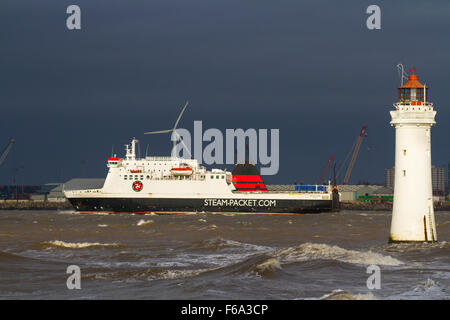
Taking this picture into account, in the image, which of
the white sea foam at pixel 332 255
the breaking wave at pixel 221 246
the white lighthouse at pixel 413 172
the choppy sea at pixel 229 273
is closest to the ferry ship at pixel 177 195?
the breaking wave at pixel 221 246

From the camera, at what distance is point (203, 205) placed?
282 feet

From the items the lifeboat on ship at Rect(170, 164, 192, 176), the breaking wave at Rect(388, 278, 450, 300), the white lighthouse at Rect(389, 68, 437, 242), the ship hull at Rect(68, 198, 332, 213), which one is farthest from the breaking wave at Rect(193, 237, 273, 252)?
the lifeboat on ship at Rect(170, 164, 192, 176)

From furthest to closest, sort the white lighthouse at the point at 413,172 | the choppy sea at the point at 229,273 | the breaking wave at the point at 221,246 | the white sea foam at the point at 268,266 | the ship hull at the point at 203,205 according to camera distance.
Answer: the ship hull at the point at 203,205 → the breaking wave at the point at 221,246 → the white lighthouse at the point at 413,172 → the white sea foam at the point at 268,266 → the choppy sea at the point at 229,273

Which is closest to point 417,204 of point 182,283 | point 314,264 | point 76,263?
point 314,264

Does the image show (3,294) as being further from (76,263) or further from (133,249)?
(133,249)

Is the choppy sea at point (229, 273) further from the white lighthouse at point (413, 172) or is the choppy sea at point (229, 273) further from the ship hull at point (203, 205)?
the ship hull at point (203, 205)

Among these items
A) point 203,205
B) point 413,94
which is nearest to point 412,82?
point 413,94

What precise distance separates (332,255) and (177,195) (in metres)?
60.6

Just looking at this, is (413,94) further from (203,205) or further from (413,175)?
(203,205)

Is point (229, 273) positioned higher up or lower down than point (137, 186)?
lower down

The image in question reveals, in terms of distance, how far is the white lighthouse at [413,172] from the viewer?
23547 mm

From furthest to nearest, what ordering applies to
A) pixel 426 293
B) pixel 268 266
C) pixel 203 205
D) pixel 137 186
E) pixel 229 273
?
1. pixel 137 186
2. pixel 203 205
3. pixel 268 266
4. pixel 229 273
5. pixel 426 293

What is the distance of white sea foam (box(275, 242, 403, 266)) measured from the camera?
2406cm
